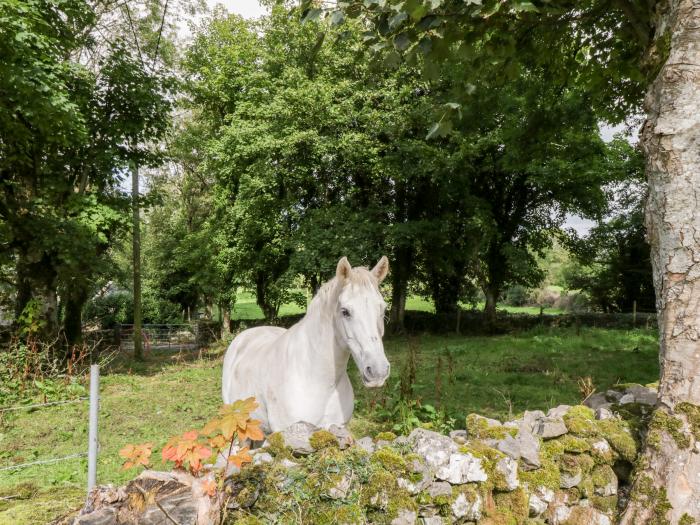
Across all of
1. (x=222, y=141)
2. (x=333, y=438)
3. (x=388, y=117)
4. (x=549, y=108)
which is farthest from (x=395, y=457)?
(x=222, y=141)

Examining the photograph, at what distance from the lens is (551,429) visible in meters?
2.94

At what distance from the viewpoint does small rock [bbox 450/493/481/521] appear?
239 centimetres

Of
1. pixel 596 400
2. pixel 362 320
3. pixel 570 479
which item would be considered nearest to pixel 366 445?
pixel 362 320

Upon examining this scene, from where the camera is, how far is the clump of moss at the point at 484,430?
2.82 meters

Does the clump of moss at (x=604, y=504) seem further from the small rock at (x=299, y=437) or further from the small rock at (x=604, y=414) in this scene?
the small rock at (x=299, y=437)

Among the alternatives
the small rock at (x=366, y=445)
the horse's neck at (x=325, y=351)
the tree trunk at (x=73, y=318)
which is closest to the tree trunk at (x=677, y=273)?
the small rock at (x=366, y=445)

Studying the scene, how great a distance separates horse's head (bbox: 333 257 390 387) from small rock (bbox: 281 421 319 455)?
1.45 ft

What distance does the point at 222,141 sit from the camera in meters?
17.5

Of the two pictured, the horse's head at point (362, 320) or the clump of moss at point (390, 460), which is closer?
the clump of moss at point (390, 460)

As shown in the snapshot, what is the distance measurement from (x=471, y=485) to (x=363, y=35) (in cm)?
338

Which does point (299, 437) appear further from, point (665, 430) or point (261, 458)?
point (665, 430)

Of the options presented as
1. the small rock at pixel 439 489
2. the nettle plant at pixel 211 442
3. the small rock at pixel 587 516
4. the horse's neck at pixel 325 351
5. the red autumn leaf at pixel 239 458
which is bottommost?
the small rock at pixel 587 516

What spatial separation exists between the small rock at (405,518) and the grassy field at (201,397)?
2063mm

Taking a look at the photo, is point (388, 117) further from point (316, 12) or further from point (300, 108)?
point (316, 12)
